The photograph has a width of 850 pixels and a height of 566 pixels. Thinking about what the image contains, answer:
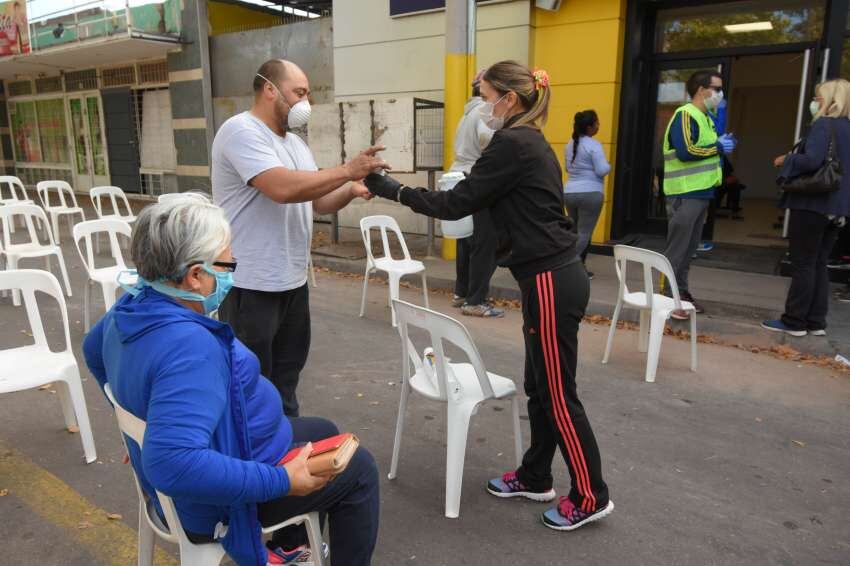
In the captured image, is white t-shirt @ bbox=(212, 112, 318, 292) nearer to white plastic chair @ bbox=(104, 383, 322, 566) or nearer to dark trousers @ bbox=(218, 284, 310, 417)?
dark trousers @ bbox=(218, 284, 310, 417)

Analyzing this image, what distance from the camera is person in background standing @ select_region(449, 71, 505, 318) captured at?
5504 millimetres

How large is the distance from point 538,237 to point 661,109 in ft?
21.0

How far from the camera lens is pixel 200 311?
173 centimetres

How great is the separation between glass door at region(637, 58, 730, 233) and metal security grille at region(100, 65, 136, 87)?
11.9 metres

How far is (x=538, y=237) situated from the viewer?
2.41 meters

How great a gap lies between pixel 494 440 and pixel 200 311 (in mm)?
2122

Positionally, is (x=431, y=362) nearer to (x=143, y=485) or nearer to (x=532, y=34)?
(x=143, y=485)

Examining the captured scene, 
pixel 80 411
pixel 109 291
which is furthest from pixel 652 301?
pixel 109 291

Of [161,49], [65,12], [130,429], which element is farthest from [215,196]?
[65,12]

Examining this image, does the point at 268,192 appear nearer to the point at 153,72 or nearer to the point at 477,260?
the point at 477,260

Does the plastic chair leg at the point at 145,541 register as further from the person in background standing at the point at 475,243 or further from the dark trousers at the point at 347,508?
the person in background standing at the point at 475,243

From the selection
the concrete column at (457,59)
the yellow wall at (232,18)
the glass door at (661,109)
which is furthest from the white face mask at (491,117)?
the yellow wall at (232,18)

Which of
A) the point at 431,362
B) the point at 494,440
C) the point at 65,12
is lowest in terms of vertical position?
the point at 494,440

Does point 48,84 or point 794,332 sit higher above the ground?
point 48,84
